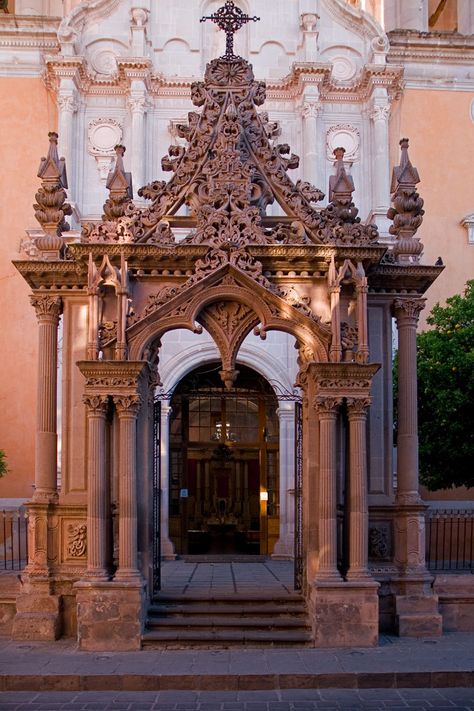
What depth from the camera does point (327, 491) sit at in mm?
11859

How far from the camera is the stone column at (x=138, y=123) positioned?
23516mm

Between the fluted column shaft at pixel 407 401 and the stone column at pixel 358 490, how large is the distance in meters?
0.99

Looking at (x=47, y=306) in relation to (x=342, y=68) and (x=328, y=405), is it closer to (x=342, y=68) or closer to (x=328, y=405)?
(x=328, y=405)

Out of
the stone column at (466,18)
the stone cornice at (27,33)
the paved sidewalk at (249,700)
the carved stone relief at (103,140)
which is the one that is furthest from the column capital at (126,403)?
the stone column at (466,18)

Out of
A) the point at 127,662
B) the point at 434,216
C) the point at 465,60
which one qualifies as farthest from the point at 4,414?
the point at 465,60

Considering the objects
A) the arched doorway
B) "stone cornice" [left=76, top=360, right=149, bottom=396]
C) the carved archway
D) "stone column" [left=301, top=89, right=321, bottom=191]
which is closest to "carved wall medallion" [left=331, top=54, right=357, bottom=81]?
"stone column" [left=301, top=89, right=321, bottom=191]

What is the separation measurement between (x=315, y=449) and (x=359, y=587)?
6.22 feet

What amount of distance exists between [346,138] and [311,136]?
1.16 meters

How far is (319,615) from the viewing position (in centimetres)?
1154

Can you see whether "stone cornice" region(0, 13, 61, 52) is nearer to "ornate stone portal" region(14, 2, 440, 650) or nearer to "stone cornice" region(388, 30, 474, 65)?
"stone cornice" region(388, 30, 474, 65)

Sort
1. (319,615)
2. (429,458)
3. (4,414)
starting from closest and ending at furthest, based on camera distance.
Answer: (319,615), (429,458), (4,414)

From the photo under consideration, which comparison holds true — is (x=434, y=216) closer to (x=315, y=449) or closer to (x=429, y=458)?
(x=429, y=458)

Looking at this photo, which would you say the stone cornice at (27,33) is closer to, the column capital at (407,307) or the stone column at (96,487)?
the column capital at (407,307)

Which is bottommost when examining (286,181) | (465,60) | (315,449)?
(315,449)
